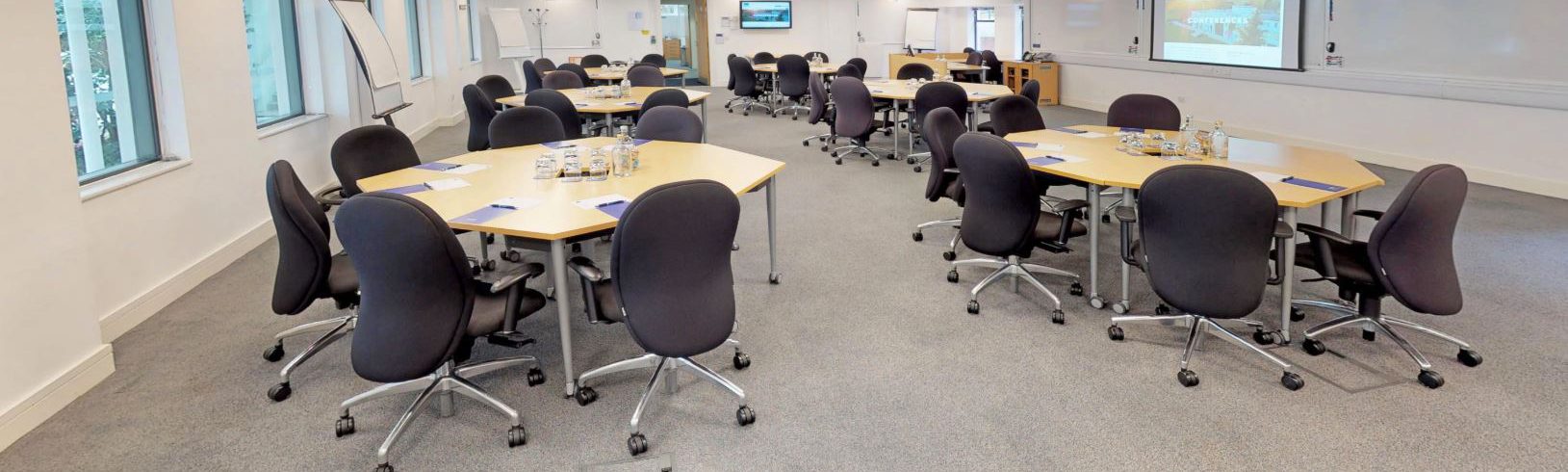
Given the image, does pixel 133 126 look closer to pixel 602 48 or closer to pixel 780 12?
pixel 602 48

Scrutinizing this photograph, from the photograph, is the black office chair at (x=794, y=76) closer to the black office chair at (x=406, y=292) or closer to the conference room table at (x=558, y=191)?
the conference room table at (x=558, y=191)

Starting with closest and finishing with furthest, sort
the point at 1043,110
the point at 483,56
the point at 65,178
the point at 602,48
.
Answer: the point at 65,178
the point at 1043,110
the point at 483,56
the point at 602,48

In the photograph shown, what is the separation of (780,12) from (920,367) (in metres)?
15.7

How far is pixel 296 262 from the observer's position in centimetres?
325

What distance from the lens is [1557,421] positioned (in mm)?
3068

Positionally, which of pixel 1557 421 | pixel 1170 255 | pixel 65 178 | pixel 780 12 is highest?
pixel 780 12

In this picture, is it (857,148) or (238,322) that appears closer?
(238,322)

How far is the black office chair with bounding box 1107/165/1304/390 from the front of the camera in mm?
3225

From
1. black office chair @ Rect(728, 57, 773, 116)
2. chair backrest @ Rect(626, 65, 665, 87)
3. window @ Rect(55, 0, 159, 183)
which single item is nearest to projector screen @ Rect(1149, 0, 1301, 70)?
black office chair @ Rect(728, 57, 773, 116)

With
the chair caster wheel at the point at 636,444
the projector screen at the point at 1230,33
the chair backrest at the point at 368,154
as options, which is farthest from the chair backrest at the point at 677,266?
the projector screen at the point at 1230,33

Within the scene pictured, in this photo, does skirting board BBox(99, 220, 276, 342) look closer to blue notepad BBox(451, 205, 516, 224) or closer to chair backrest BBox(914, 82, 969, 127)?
blue notepad BBox(451, 205, 516, 224)

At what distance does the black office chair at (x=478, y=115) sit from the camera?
7.15 meters

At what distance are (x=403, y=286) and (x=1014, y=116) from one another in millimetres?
4302

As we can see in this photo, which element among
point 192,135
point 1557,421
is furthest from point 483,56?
point 1557,421
